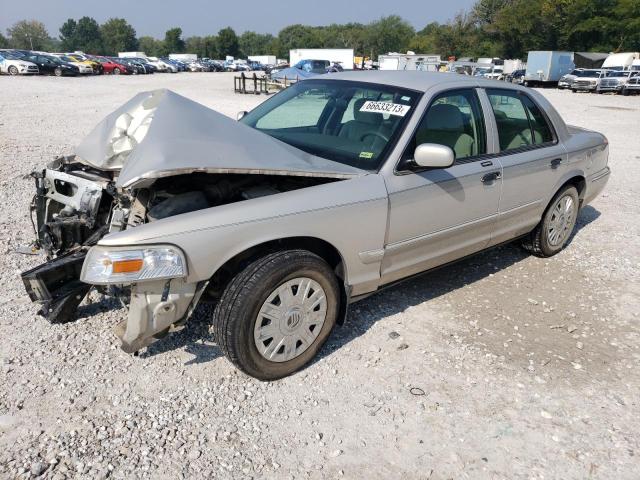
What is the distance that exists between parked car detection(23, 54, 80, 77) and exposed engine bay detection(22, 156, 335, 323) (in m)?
38.1

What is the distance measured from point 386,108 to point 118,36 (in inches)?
5251

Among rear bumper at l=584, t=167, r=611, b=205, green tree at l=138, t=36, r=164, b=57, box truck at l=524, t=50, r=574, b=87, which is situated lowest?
rear bumper at l=584, t=167, r=611, b=205

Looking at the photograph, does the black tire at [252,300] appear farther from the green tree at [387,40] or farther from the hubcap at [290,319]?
the green tree at [387,40]

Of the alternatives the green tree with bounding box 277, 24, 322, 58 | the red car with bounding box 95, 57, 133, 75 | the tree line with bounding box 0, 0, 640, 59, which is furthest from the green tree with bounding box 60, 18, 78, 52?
the red car with bounding box 95, 57, 133, 75

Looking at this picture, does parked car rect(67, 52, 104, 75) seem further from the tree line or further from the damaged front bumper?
the tree line

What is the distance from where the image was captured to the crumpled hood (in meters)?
2.71

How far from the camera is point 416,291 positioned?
438 cm

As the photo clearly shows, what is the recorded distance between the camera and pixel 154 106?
3.60 metres

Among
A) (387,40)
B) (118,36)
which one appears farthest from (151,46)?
(387,40)

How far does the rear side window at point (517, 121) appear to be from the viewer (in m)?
4.11

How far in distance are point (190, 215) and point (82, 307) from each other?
1.62 metres

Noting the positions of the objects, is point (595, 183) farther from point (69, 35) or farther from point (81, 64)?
point (69, 35)

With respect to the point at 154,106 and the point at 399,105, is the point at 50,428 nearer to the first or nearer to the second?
the point at 154,106

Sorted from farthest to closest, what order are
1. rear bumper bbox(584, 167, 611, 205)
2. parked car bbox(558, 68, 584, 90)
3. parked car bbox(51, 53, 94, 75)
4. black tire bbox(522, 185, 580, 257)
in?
1. parked car bbox(51, 53, 94, 75)
2. parked car bbox(558, 68, 584, 90)
3. rear bumper bbox(584, 167, 611, 205)
4. black tire bbox(522, 185, 580, 257)
